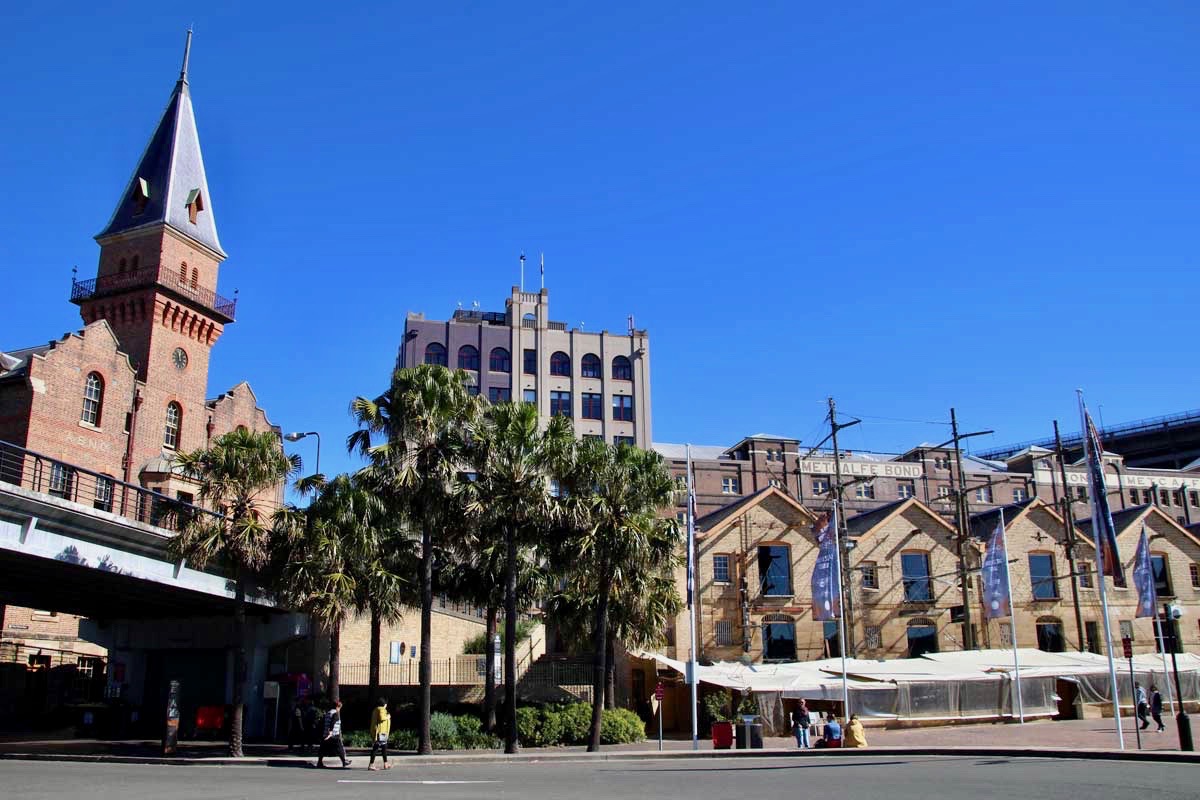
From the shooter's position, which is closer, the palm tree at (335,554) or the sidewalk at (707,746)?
the sidewalk at (707,746)

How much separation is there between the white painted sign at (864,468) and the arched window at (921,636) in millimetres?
41198

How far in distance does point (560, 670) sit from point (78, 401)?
25.0m

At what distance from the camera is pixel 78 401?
4491 centimetres

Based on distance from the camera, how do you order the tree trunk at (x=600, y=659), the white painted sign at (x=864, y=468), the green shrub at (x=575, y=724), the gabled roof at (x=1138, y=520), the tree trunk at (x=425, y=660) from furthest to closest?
the white painted sign at (x=864, y=468) < the gabled roof at (x=1138, y=520) < the green shrub at (x=575, y=724) < the tree trunk at (x=600, y=659) < the tree trunk at (x=425, y=660)

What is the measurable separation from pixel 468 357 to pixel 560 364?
827cm

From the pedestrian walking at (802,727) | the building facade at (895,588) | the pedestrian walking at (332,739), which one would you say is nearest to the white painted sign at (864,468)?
the building facade at (895,588)

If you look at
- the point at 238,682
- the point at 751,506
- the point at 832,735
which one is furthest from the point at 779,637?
the point at 238,682

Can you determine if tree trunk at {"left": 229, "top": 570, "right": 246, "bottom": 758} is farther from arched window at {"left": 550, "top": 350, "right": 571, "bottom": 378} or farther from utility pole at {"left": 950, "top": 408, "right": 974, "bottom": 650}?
arched window at {"left": 550, "top": 350, "right": 571, "bottom": 378}

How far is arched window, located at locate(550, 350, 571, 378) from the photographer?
87.8 metres

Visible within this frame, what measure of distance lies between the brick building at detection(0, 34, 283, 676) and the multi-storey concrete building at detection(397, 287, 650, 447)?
26.7m

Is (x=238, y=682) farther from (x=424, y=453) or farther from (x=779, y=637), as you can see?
(x=779, y=637)

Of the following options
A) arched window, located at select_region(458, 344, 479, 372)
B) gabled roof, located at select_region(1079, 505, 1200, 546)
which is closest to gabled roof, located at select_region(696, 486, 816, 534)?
gabled roof, located at select_region(1079, 505, 1200, 546)

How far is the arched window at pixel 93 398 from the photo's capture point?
4556 cm

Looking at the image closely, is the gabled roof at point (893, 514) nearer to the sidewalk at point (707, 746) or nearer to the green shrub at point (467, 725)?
the sidewalk at point (707, 746)
